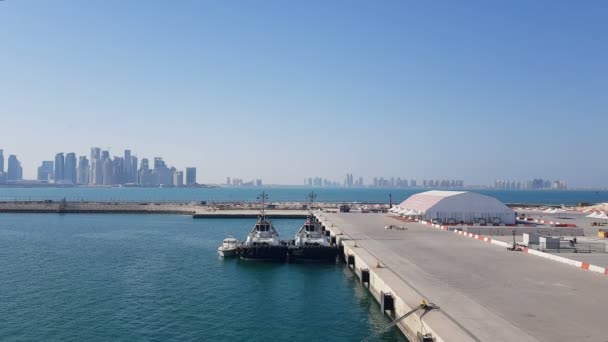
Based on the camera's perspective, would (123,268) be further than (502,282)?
Yes

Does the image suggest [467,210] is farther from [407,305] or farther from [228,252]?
[407,305]

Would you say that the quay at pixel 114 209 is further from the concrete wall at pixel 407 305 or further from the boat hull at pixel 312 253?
the concrete wall at pixel 407 305

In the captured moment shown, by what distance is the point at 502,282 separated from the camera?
3244 cm

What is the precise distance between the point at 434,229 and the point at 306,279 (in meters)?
32.5

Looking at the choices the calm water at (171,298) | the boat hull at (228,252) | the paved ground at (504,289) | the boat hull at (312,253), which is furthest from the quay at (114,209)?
the paved ground at (504,289)

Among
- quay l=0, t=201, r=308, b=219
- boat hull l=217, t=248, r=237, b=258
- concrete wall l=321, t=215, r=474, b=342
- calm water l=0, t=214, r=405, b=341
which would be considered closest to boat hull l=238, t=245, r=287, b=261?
calm water l=0, t=214, r=405, b=341

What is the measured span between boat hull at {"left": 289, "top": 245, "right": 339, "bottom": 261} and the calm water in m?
1.50

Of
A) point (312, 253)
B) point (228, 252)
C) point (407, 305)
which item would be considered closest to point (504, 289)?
point (407, 305)

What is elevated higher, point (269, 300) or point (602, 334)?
point (602, 334)

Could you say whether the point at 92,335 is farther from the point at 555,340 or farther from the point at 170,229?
the point at 170,229

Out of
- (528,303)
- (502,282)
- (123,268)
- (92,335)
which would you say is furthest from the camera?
(123,268)

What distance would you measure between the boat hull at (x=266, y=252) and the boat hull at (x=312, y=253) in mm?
1005

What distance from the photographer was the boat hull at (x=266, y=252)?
2126 inches

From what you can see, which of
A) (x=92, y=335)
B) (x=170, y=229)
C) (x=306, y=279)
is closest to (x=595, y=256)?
(x=306, y=279)
